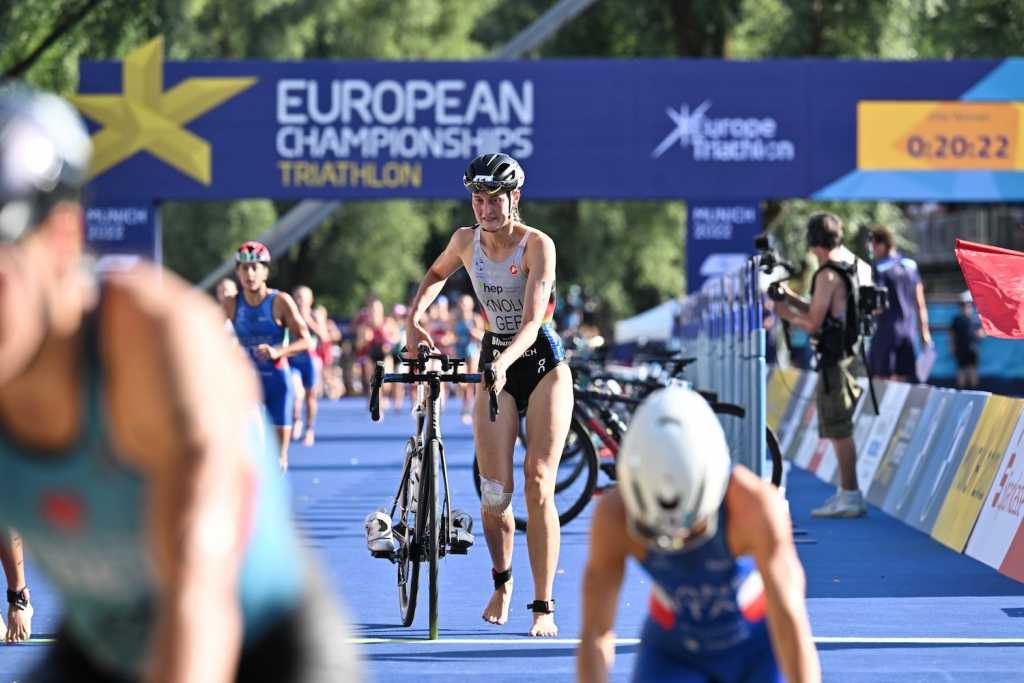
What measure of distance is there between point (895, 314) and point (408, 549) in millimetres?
8637

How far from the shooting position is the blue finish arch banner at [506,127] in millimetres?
24719

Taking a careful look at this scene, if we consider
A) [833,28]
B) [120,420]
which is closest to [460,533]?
[120,420]

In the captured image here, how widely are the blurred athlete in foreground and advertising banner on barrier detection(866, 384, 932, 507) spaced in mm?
10758

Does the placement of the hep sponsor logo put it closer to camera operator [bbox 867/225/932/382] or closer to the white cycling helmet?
camera operator [bbox 867/225/932/382]

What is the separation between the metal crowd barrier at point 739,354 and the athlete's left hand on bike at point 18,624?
5.86 m

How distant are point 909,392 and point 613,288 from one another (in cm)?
2839

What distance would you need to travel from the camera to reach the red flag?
425 inches

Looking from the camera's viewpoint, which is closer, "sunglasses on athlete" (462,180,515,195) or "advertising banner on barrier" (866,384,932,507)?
"sunglasses on athlete" (462,180,515,195)

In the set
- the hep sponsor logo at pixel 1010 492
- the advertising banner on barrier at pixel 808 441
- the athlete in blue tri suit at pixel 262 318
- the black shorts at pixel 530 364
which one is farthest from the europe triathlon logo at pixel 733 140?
the black shorts at pixel 530 364

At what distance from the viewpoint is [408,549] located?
7902 mm

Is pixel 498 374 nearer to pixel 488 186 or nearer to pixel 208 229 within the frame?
pixel 488 186

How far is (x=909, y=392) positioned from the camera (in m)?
13.5

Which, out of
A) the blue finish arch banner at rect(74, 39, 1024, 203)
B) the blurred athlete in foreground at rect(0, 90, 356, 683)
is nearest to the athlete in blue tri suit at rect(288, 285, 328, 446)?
the blue finish arch banner at rect(74, 39, 1024, 203)

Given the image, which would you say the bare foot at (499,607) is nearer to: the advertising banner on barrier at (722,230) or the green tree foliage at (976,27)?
the advertising banner on barrier at (722,230)
